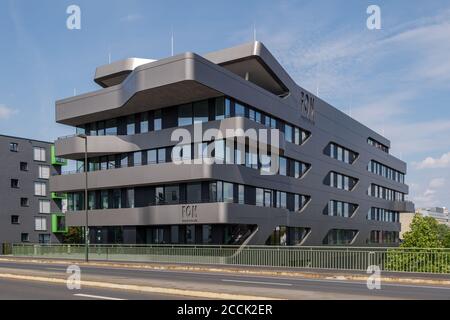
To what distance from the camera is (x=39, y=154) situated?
7162 centimetres

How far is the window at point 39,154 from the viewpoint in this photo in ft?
233

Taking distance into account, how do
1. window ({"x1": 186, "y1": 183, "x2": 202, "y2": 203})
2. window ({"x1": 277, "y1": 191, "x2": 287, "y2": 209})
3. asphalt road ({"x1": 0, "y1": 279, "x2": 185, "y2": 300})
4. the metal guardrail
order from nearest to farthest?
asphalt road ({"x1": 0, "y1": 279, "x2": 185, "y2": 300}) < the metal guardrail < window ({"x1": 186, "y1": 183, "x2": 202, "y2": 203}) < window ({"x1": 277, "y1": 191, "x2": 287, "y2": 209})

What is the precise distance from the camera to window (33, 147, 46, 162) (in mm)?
70875

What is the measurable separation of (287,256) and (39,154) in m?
51.6

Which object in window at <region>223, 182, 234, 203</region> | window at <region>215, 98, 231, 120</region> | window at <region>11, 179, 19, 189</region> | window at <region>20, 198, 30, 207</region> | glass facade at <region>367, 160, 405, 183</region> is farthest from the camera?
glass facade at <region>367, 160, 405, 183</region>

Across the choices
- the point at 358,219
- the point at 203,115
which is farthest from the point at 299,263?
the point at 358,219

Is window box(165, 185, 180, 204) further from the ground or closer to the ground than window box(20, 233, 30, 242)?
further from the ground

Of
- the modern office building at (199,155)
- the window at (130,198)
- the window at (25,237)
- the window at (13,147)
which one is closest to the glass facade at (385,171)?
the modern office building at (199,155)

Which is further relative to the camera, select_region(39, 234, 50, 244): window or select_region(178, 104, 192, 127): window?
select_region(39, 234, 50, 244): window

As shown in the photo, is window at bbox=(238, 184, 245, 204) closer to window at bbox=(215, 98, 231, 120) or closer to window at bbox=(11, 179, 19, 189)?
window at bbox=(215, 98, 231, 120)

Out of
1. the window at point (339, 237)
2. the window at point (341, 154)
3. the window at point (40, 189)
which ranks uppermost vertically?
the window at point (341, 154)

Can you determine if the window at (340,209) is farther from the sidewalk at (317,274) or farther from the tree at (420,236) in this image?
the sidewalk at (317,274)

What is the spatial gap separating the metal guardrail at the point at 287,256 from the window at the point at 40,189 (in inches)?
1181

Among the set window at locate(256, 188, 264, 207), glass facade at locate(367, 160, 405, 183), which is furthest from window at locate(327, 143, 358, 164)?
window at locate(256, 188, 264, 207)
